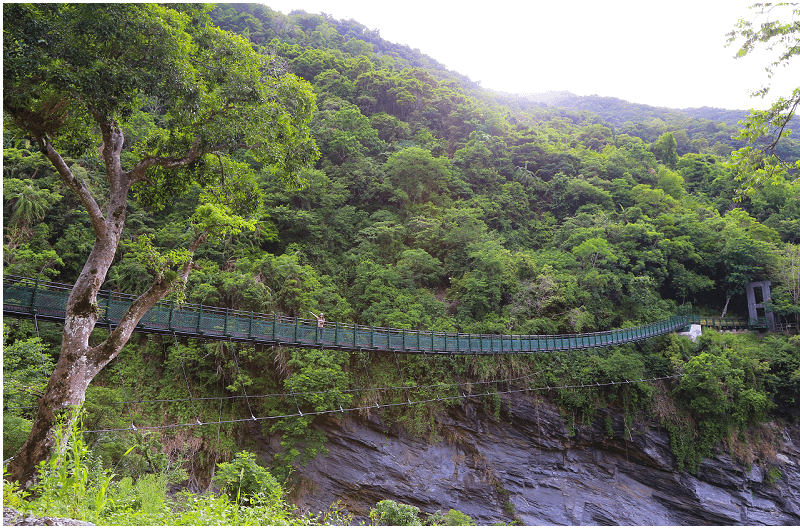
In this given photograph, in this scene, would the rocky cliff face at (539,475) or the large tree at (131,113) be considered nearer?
the large tree at (131,113)

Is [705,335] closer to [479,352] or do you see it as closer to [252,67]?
[479,352]

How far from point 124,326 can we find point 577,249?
61.2ft

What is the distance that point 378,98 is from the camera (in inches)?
1172

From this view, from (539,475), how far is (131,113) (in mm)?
16432

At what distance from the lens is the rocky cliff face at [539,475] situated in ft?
44.8

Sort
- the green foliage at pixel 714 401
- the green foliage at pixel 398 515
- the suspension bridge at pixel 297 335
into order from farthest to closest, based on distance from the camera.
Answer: the green foliage at pixel 714 401, the green foliage at pixel 398 515, the suspension bridge at pixel 297 335

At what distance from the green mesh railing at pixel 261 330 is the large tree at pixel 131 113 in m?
1.14

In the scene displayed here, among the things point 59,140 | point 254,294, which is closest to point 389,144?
point 254,294

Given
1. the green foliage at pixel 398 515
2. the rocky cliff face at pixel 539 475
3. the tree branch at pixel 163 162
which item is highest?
the tree branch at pixel 163 162

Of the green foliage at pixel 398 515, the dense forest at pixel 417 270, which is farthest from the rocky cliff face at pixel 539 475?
the green foliage at pixel 398 515

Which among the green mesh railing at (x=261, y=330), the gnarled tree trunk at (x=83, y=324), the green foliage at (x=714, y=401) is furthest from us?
the green foliage at (x=714, y=401)

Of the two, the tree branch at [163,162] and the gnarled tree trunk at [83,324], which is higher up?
the tree branch at [163,162]

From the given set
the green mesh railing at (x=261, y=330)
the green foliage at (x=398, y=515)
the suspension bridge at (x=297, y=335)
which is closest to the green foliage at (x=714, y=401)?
the suspension bridge at (x=297, y=335)

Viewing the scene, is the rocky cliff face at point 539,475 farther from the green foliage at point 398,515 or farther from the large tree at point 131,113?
the large tree at point 131,113
